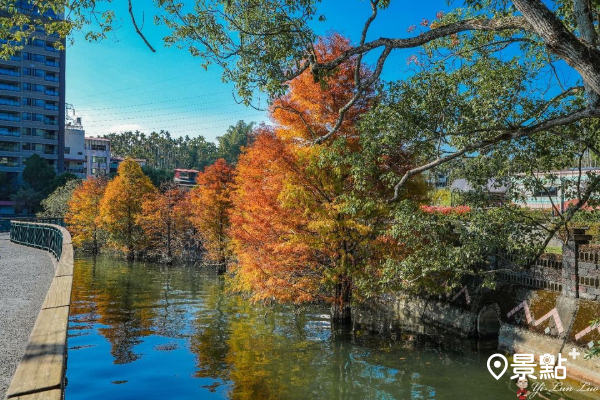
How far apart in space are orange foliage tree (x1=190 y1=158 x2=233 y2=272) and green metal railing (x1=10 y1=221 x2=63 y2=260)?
1092 centimetres

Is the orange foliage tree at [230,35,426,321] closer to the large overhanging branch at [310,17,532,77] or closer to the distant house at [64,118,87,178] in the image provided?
the large overhanging branch at [310,17,532,77]

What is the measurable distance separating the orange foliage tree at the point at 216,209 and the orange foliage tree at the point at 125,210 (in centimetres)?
882

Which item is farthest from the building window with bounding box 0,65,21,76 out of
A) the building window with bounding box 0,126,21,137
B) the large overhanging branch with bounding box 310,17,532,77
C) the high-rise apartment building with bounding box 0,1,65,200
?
the large overhanging branch with bounding box 310,17,532,77

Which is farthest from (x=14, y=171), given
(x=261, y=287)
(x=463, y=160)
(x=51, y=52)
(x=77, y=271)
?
(x=463, y=160)

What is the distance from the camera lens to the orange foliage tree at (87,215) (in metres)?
42.6

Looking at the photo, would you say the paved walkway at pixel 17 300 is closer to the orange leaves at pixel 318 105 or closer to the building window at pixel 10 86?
the orange leaves at pixel 318 105

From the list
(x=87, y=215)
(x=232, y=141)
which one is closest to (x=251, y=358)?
(x=87, y=215)

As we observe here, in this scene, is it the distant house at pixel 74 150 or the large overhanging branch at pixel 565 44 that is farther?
the distant house at pixel 74 150

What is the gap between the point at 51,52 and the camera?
264 feet

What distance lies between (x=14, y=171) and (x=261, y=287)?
74089 mm

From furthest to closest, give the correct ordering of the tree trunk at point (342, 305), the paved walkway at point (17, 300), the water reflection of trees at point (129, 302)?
1. the tree trunk at point (342, 305)
2. the water reflection of trees at point (129, 302)
3. the paved walkway at point (17, 300)

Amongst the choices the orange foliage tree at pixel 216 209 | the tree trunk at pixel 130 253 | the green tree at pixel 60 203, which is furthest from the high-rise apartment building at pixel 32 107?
the orange foliage tree at pixel 216 209

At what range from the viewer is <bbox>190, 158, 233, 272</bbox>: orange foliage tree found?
32094mm

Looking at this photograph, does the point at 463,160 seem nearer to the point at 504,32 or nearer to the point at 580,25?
the point at 504,32
